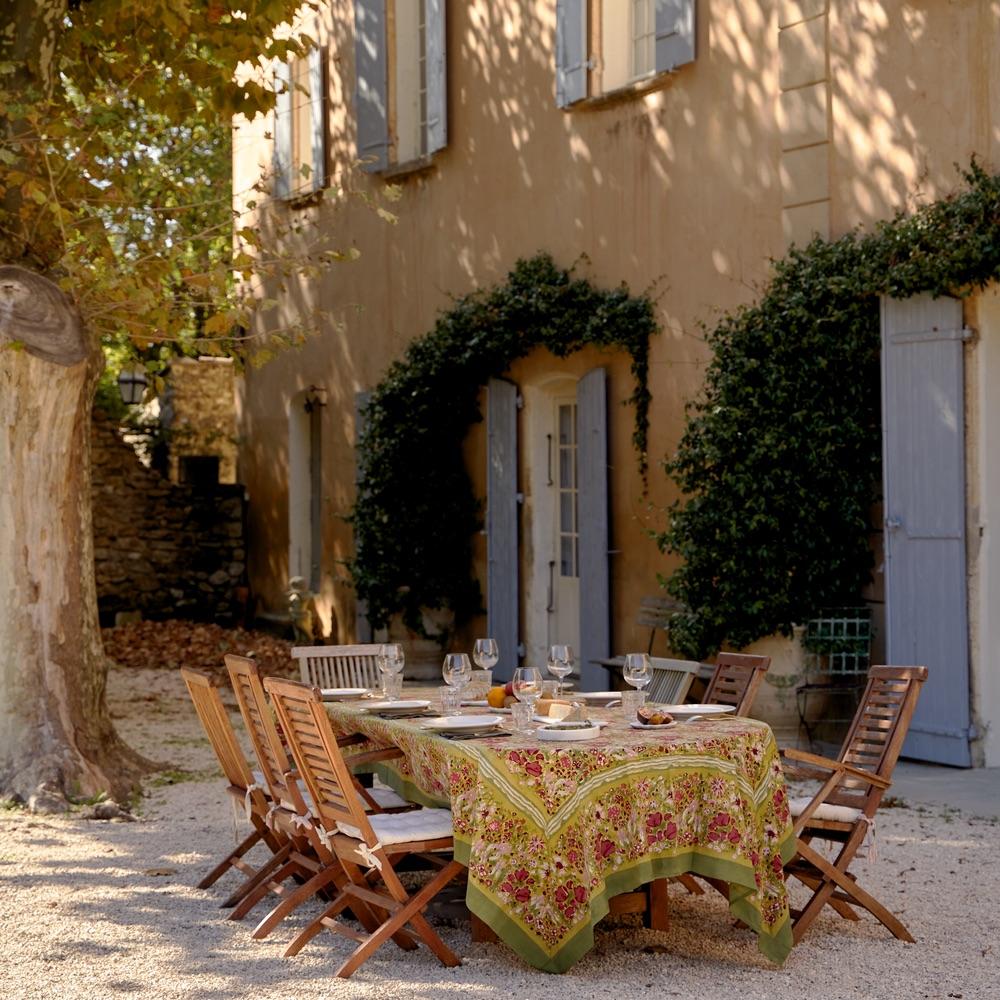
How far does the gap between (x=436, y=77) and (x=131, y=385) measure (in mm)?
6772

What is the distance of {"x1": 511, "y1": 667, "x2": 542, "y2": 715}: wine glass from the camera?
4988mm

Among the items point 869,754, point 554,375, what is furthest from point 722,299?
point 869,754

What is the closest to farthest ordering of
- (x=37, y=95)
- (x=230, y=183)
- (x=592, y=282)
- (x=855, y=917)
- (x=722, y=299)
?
(x=855, y=917) < (x=37, y=95) < (x=722, y=299) < (x=592, y=282) < (x=230, y=183)

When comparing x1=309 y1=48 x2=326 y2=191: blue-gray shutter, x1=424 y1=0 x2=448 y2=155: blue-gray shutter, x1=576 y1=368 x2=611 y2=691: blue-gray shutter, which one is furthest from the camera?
x1=309 y1=48 x2=326 y2=191: blue-gray shutter

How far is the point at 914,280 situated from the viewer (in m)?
8.08

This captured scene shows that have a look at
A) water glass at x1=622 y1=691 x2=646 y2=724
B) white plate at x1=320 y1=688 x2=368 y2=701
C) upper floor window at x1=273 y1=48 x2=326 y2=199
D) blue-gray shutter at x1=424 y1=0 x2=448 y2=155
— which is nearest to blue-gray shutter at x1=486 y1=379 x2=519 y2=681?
blue-gray shutter at x1=424 y1=0 x2=448 y2=155

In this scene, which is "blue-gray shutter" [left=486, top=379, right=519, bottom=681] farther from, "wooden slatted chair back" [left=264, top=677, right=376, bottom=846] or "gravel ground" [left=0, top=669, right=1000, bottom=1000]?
"wooden slatted chair back" [left=264, top=677, right=376, bottom=846]

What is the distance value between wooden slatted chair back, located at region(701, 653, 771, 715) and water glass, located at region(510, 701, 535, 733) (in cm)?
96

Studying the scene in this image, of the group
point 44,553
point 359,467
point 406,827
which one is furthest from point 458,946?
point 359,467

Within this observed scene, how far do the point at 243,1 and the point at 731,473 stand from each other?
3638mm

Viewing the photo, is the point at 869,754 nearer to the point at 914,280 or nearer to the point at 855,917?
the point at 855,917

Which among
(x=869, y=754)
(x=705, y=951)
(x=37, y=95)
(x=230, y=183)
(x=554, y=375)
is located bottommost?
(x=705, y=951)

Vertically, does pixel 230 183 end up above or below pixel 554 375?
above

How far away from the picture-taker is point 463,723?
5.00m
